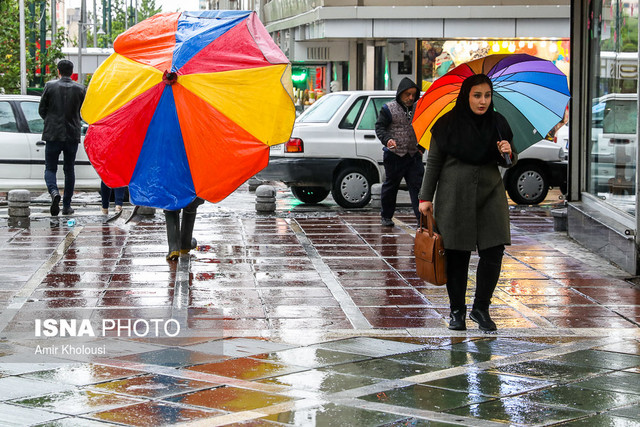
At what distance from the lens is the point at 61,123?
14945mm

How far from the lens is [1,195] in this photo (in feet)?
61.7

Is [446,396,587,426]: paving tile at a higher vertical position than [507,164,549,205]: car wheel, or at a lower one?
lower

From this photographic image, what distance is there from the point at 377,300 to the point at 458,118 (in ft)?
6.75

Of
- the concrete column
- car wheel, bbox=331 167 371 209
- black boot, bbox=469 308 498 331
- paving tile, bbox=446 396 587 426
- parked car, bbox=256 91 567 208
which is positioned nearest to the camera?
paving tile, bbox=446 396 587 426

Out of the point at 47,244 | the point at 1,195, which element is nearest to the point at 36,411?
the point at 47,244

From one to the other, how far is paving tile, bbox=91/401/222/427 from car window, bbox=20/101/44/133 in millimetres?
12184

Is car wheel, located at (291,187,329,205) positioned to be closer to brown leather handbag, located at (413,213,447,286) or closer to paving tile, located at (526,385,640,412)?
brown leather handbag, located at (413,213,447,286)

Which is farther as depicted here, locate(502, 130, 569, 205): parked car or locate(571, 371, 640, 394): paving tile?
locate(502, 130, 569, 205): parked car

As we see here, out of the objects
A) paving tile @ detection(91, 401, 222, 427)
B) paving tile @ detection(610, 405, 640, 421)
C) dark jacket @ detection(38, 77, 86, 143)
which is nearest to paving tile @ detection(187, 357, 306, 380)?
paving tile @ detection(91, 401, 222, 427)

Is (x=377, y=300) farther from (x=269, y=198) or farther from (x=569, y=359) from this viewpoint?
(x=269, y=198)

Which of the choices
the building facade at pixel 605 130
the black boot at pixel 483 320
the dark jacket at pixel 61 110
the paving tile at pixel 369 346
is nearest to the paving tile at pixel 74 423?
the paving tile at pixel 369 346

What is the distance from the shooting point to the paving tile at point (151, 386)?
6102 millimetres

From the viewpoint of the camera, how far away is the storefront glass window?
11.0 m

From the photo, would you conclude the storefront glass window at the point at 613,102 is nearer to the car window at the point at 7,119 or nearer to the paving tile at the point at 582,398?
the paving tile at the point at 582,398
